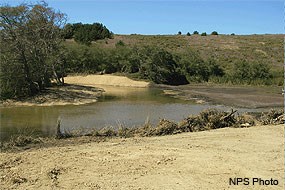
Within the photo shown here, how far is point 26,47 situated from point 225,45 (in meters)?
45.6

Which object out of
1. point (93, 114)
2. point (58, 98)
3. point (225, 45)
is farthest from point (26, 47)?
point (225, 45)

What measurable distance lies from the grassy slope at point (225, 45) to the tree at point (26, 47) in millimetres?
22257

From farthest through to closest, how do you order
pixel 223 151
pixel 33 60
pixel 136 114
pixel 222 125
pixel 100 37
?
pixel 100 37 < pixel 33 60 < pixel 136 114 < pixel 222 125 < pixel 223 151

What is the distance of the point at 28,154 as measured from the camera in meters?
11.2

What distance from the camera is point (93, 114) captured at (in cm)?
2064

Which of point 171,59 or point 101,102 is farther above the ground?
point 171,59

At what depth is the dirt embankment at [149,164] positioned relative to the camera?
28.5 ft

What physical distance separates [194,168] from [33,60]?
21.2m

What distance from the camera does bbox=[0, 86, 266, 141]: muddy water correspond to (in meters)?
16.8

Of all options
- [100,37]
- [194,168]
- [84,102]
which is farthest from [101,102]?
[100,37]

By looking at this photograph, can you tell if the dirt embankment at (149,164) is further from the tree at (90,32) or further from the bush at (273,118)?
the tree at (90,32)

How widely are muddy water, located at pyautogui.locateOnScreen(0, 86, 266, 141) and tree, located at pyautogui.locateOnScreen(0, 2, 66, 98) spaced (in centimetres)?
335

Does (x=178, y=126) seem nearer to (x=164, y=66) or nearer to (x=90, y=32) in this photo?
(x=164, y=66)

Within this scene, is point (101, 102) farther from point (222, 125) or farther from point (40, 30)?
point (222, 125)
